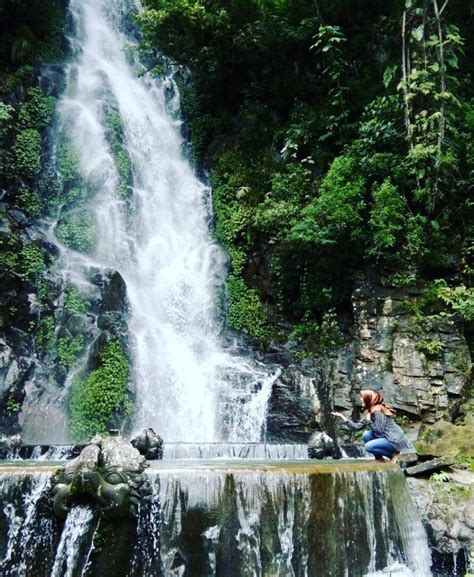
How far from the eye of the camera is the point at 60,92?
607 inches

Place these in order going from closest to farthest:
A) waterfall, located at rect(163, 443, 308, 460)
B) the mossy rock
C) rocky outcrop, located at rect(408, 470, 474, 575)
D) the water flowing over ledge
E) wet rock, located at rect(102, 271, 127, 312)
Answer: rocky outcrop, located at rect(408, 470, 474, 575), waterfall, located at rect(163, 443, 308, 460), the mossy rock, the water flowing over ledge, wet rock, located at rect(102, 271, 127, 312)

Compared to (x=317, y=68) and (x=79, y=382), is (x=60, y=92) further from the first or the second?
(x=79, y=382)

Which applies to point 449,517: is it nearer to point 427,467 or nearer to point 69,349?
point 427,467

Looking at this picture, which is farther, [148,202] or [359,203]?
[148,202]

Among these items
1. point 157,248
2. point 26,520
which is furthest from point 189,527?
point 157,248

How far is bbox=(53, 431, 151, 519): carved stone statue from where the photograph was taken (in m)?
5.14

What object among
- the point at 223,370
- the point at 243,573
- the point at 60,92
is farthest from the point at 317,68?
the point at 243,573

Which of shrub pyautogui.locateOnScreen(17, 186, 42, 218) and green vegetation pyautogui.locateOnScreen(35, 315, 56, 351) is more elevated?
shrub pyautogui.locateOnScreen(17, 186, 42, 218)

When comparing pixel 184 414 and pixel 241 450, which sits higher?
pixel 184 414

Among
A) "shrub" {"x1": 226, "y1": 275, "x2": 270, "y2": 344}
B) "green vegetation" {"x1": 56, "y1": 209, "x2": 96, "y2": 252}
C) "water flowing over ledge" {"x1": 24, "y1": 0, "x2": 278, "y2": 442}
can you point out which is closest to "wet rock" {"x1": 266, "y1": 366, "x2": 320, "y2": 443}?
"water flowing over ledge" {"x1": 24, "y1": 0, "x2": 278, "y2": 442}

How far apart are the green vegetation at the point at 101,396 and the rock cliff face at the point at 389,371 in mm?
2999

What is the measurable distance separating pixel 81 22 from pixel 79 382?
1312cm

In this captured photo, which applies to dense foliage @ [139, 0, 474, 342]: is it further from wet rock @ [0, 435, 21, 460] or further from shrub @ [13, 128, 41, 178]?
wet rock @ [0, 435, 21, 460]

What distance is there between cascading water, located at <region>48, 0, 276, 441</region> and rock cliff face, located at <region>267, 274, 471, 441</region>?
79 centimetres
